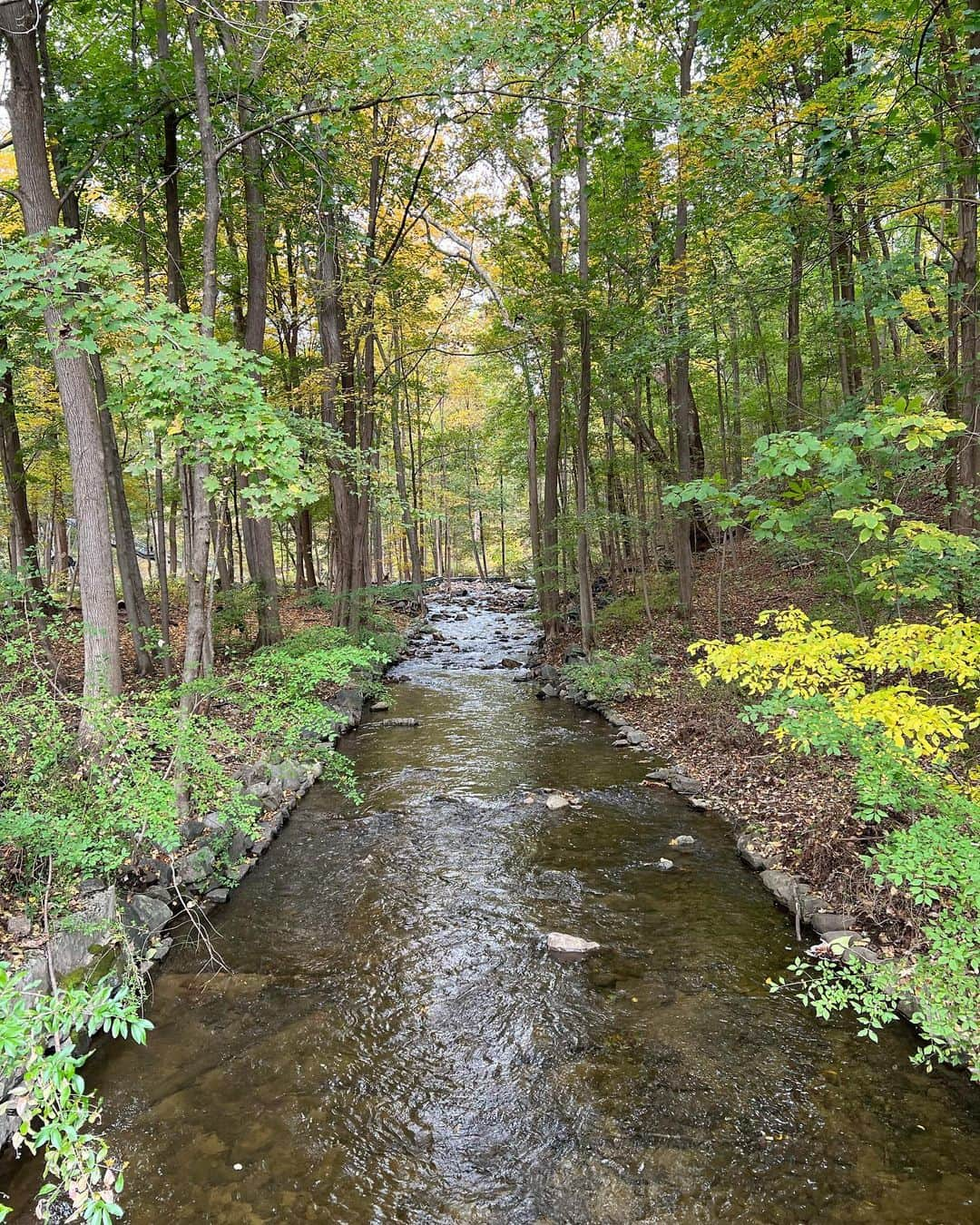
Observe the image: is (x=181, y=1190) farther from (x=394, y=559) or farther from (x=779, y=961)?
(x=394, y=559)

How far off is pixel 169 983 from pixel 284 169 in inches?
386

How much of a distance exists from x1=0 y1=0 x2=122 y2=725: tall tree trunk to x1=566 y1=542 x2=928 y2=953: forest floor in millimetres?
6105

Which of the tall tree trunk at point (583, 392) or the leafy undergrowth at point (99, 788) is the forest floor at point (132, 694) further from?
the tall tree trunk at point (583, 392)

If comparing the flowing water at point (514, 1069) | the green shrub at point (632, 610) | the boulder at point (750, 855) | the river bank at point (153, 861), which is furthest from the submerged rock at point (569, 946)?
the green shrub at point (632, 610)

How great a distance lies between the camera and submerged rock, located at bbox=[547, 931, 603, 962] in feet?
14.5

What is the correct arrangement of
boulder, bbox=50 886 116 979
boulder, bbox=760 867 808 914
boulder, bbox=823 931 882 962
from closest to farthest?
boulder, bbox=50 886 116 979 → boulder, bbox=823 931 882 962 → boulder, bbox=760 867 808 914

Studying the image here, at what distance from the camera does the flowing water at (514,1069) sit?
2793 millimetres

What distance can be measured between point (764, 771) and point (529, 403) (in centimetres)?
1133

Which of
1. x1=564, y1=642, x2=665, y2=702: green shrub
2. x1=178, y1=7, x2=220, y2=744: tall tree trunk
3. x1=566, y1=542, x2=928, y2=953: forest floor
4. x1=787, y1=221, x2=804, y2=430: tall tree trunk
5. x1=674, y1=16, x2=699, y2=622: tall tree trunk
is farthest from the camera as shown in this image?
x1=564, y1=642, x2=665, y2=702: green shrub

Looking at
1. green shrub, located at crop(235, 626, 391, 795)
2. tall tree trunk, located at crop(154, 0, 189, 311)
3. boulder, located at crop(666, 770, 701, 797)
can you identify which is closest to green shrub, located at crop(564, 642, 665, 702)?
boulder, located at crop(666, 770, 701, 797)

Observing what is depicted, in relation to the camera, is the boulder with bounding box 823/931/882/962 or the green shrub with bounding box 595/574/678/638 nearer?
the boulder with bounding box 823/931/882/962

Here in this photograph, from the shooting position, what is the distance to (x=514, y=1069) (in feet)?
11.5

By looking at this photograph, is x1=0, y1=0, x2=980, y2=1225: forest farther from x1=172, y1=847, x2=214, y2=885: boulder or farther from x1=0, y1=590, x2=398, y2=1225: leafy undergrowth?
x1=172, y1=847, x2=214, y2=885: boulder

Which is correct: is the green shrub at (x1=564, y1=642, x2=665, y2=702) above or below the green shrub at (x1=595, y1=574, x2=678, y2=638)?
below
